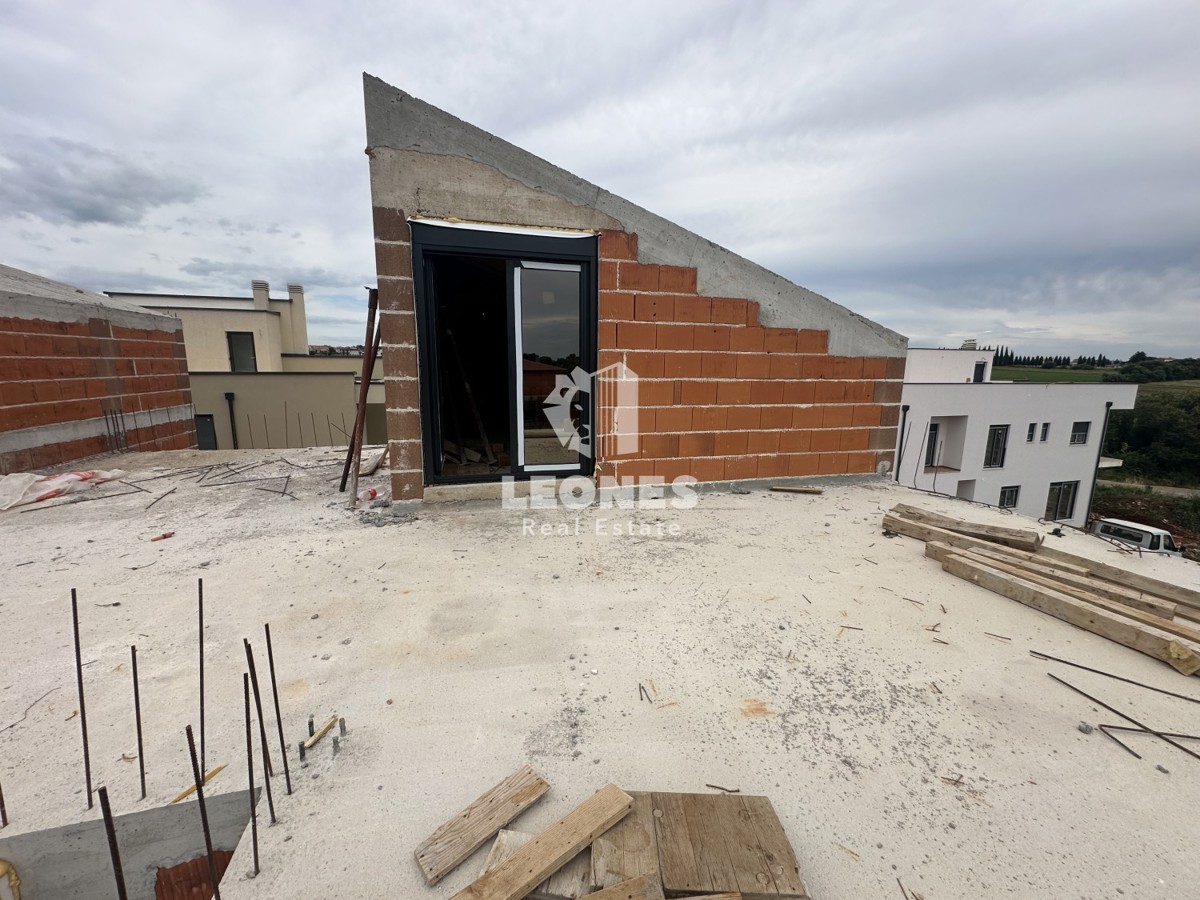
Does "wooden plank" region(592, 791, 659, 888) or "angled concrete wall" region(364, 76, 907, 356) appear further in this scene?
"angled concrete wall" region(364, 76, 907, 356)

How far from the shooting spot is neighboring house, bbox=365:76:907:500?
Result: 394 centimetres

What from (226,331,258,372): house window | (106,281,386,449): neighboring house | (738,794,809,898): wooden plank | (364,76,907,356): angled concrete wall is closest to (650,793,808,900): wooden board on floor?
(738,794,809,898): wooden plank

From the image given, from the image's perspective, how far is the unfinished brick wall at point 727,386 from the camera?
15.1 ft

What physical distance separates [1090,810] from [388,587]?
307 cm

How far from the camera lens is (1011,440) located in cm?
1841

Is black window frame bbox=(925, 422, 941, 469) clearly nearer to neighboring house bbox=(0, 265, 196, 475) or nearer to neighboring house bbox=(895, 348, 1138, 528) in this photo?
neighboring house bbox=(895, 348, 1138, 528)

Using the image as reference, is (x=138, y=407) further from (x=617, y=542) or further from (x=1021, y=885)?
(x=1021, y=885)

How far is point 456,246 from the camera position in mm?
4074

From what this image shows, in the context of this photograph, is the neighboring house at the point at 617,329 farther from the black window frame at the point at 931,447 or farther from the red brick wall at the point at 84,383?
the black window frame at the point at 931,447

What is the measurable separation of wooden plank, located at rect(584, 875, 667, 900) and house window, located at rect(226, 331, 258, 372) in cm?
2340

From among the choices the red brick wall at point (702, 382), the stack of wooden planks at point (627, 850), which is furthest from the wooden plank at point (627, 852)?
the red brick wall at point (702, 382)

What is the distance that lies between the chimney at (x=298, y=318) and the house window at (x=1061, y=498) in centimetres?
3205

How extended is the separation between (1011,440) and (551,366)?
18999 mm

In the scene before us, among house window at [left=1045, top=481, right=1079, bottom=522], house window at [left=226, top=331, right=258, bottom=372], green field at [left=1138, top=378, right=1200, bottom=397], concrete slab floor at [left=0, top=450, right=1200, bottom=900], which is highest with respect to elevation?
house window at [left=226, top=331, right=258, bottom=372]
